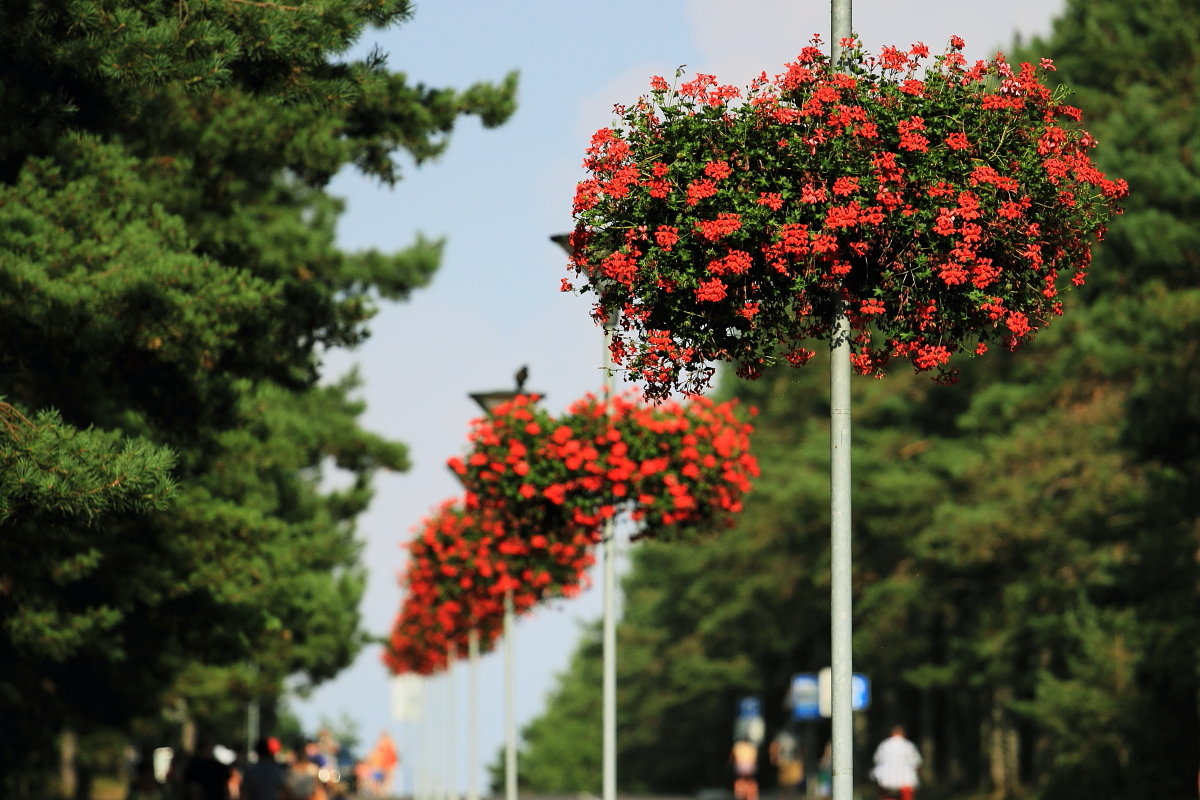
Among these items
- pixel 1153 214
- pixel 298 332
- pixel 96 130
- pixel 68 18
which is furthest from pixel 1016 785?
pixel 68 18

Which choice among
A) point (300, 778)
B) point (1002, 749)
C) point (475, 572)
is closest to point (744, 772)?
point (475, 572)

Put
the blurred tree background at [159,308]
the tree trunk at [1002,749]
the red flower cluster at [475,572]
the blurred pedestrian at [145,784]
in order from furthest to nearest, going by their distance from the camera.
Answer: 1. the tree trunk at [1002,749]
2. the blurred pedestrian at [145,784]
3. the red flower cluster at [475,572]
4. the blurred tree background at [159,308]

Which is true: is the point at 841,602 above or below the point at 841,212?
below

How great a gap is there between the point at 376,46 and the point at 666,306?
7.74 metres

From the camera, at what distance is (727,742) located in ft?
319

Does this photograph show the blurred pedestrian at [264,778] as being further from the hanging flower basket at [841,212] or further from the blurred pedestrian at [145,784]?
the hanging flower basket at [841,212]

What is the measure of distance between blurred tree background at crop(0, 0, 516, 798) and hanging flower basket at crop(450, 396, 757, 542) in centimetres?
277

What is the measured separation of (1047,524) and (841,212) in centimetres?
3499

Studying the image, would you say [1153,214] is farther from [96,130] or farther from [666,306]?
[666,306]

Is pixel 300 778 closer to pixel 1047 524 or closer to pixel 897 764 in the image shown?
pixel 897 764

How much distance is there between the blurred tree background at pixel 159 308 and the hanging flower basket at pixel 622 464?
2766 millimetres

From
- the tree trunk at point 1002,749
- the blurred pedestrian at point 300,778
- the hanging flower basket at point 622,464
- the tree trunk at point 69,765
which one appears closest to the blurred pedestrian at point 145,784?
the blurred pedestrian at point 300,778

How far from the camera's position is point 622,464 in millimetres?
18969

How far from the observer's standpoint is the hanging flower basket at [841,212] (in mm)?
10125
